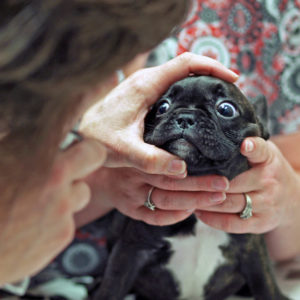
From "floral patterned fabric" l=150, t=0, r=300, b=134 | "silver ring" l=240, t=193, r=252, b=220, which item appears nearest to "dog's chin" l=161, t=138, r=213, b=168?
"silver ring" l=240, t=193, r=252, b=220

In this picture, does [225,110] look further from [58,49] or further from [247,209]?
[58,49]

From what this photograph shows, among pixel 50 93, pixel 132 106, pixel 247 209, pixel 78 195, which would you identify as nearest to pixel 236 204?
pixel 247 209

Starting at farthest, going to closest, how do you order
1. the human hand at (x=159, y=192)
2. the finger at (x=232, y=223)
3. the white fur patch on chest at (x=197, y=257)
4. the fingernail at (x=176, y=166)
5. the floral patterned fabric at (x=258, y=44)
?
1. the floral patterned fabric at (x=258, y=44)
2. the white fur patch on chest at (x=197, y=257)
3. the finger at (x=232, y=223)
4. the human hand at (x=159, y=192)
5. the fingernail at (x=176, y=166)

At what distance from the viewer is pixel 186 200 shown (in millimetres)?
1048

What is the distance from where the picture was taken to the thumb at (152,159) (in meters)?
0.92

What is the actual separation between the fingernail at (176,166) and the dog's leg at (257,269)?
0.42 metres

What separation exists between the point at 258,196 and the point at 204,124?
282 mm

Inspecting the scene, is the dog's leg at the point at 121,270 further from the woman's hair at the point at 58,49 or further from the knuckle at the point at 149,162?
the woman's hair at the point at 58,49

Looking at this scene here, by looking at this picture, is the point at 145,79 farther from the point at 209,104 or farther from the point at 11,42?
the point at 11,42

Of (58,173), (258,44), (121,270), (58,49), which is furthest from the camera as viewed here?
(258,44)

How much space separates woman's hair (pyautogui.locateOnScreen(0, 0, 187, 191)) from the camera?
42cm

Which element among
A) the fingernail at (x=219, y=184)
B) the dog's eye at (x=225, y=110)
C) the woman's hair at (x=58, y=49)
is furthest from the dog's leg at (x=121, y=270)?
the woman's hair at (x=58, y=49)

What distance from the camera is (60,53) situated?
440 millimetres

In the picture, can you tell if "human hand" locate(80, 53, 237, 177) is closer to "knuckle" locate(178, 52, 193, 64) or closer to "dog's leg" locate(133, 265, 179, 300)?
"knuckle" locate(178, 52, 193, 64)
